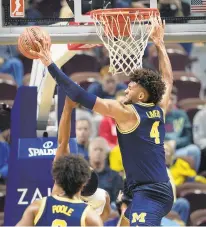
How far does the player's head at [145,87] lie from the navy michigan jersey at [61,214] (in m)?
1.23

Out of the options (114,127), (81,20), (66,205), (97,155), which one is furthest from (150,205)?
(114,127)

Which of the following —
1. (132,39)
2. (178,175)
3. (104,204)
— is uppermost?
(132,39)

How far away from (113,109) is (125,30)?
1053 mm

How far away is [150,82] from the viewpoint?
519cm

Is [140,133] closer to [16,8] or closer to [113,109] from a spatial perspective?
[113,109]

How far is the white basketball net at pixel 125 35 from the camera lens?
19.3ft

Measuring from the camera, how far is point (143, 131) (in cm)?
516

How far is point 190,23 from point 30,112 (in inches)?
62.0

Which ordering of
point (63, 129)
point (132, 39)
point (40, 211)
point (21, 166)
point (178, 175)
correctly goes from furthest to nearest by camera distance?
point (178, 175), point (21, 166), point (132, 39), point (63, 129), point (40, 211)

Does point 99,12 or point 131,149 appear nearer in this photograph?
point 131,149

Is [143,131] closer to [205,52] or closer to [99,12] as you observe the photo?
[99,12]

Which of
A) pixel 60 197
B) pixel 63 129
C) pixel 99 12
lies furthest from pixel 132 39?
pixel 60 197

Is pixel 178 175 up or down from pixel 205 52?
down

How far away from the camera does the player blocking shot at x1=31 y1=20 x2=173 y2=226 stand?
5051 mm
